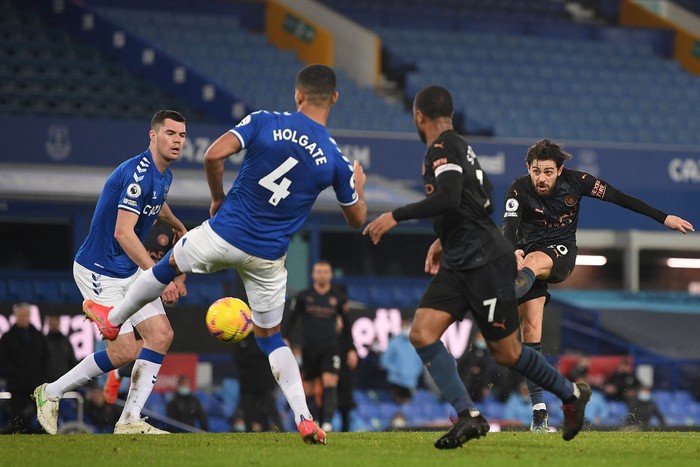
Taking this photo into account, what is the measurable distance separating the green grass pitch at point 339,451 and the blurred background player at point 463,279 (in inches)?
16.9

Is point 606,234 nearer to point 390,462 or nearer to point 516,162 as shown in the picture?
point 516,162

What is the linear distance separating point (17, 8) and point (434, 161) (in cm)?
1823

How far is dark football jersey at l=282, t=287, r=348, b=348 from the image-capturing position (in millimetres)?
15672

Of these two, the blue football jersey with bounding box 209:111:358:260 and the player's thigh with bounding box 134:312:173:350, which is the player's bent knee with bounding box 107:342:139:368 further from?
the blue football jersey with bounding box 209:111:358:260

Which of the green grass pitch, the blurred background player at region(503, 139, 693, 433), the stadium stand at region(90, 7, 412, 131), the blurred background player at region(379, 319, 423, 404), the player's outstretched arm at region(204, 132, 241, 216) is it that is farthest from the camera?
the stadium stand at region(90, 7, 412, 131)

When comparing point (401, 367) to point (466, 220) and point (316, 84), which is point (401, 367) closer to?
point (466, 220)

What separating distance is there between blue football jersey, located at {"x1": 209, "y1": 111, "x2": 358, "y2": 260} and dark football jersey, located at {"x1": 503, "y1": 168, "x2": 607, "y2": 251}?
7.14 feet

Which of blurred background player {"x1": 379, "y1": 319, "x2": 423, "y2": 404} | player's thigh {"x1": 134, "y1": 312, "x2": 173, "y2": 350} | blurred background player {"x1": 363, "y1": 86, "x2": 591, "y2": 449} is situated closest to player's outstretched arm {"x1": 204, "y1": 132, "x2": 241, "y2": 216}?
A: blurred background player {"x1": 363, "y1": 86, "x2": 591, "y2": 449}

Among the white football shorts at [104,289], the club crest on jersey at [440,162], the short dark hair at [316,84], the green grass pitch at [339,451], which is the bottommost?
the green grass pitch at [339,451]

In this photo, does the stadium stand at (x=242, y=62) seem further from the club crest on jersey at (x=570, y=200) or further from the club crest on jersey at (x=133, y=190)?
the club crest on jersey at (x=133, y=190)

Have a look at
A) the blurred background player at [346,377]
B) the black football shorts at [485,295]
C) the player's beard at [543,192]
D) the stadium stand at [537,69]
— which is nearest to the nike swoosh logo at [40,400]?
the black football shorts at [485,295]

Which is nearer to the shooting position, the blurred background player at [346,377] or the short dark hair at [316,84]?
the short dark hair at [316,84]

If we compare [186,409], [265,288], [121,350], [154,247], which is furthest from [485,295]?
[186,409]

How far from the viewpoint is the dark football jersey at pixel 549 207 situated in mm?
9438
